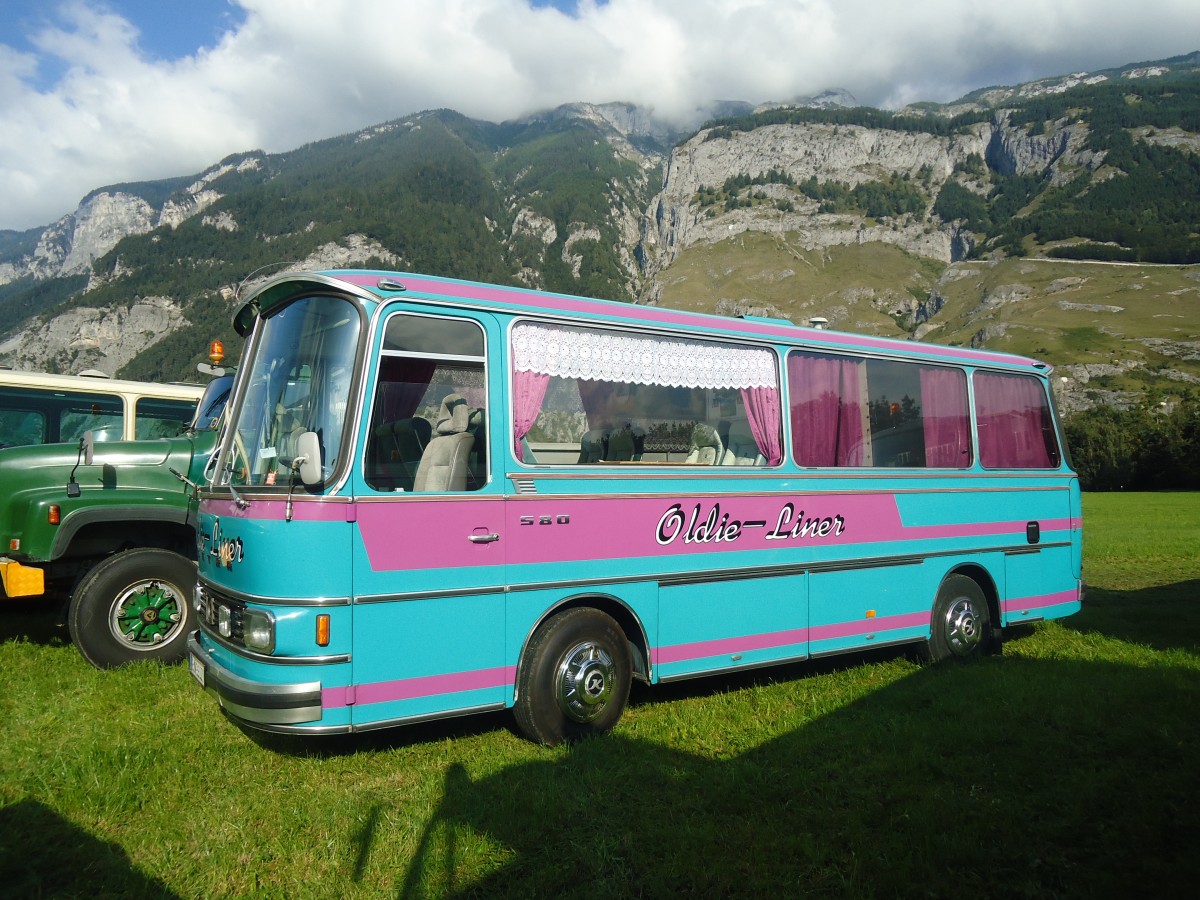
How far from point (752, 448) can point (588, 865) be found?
3914 millimetres

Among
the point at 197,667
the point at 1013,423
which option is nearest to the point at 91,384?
the point at 197,667

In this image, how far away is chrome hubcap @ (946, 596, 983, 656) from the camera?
27.5 ft

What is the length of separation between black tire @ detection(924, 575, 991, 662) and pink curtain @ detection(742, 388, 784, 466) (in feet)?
8.45

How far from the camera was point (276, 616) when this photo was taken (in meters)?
4.78

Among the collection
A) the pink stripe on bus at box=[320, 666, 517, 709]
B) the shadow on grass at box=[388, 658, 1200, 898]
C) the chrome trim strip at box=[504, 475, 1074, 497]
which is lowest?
the shadow on grass at box=[388, 658, 1200, 898]

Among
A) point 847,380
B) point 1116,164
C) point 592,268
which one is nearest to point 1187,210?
point 1116,164

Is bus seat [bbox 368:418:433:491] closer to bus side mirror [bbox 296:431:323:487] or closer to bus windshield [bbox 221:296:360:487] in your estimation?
bus windshield [bbox 221:296:360:487]

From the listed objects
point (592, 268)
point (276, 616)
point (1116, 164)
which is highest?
point (1116, 164)

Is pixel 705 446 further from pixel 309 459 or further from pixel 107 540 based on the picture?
pixel 107 540

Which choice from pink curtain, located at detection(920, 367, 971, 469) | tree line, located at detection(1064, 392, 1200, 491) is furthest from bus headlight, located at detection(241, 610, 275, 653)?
tree line, located at detection(1064, 392, 1200, 491)

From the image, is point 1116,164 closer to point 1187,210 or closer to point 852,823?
point 1187,210

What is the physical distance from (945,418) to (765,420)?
2562 millimetres

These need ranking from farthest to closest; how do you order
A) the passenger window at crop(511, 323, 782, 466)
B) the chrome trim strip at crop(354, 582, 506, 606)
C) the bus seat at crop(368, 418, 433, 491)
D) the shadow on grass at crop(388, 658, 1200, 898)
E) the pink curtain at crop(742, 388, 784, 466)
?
1. the pink curtain at crop(742, 388, 784, 466)
2. the passenger window at crop(511, 323, 782, 466)
3. the bus seat at crop(368, 418, 433, 491)
4. the chrome trim strip at crop(354, 582, 506, 606)
5. the shadow on grass at crop(388, 658, 1200, 898)

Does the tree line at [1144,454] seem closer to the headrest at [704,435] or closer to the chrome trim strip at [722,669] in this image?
the chrome trim strip at [722,669]
